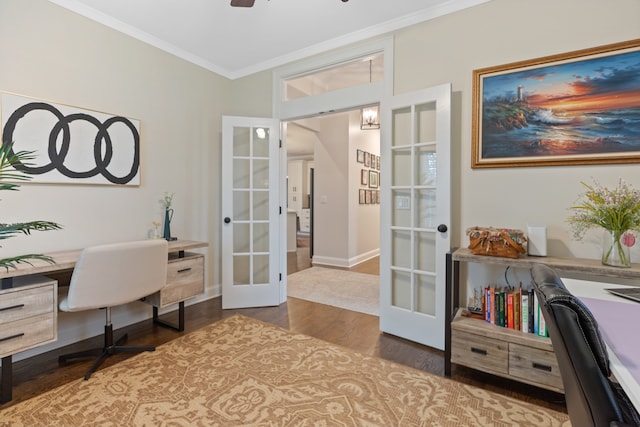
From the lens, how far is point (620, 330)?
89cm

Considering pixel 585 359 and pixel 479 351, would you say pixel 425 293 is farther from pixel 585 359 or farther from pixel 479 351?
pixel 585 359

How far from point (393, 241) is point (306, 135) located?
13.8 ft

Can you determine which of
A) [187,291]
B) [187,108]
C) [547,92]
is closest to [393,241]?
[547,92]

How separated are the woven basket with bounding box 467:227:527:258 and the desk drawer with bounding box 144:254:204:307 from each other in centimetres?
230

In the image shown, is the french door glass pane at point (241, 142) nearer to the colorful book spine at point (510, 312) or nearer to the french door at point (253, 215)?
the french door at point (253, 215)

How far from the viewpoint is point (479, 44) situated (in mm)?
2303

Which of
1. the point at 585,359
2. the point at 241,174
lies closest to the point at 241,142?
the point at 241,174

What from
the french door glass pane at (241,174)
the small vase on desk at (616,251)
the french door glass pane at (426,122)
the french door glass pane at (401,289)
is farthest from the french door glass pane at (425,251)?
the french door glass pane at (241,174)

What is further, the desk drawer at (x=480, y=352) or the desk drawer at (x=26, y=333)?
A: the desk drawer at (x=480, y=352)

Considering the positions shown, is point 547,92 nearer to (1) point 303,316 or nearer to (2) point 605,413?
(2) point 605,413

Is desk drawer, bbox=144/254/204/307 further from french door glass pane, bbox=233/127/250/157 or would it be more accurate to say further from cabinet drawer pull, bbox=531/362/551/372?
cabinet drawer pull, bbox=531/362/551/372

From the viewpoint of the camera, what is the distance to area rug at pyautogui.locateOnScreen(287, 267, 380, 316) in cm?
346

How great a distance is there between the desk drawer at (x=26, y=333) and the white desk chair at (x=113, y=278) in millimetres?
112

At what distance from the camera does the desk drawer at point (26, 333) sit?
1.68 m
